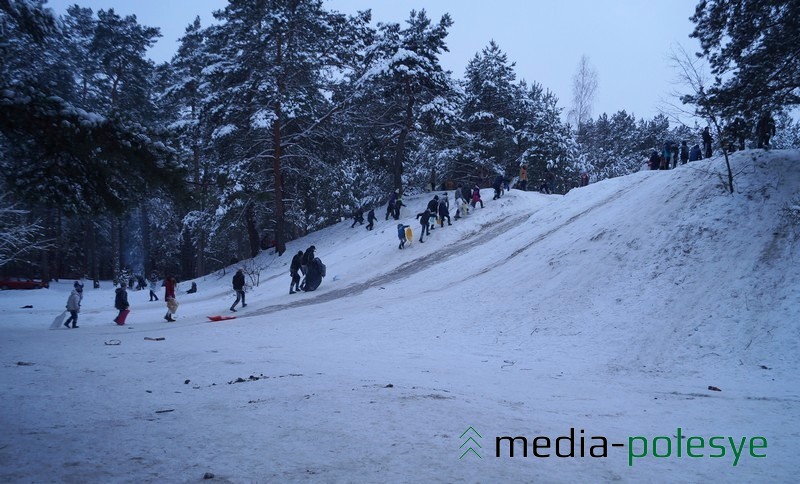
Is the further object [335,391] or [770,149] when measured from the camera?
[770,149]

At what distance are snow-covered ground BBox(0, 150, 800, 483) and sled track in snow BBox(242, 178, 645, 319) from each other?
0.18 metres

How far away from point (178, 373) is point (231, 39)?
25742mm

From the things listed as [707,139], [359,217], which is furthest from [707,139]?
[359,217]

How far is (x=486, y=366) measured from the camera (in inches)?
330

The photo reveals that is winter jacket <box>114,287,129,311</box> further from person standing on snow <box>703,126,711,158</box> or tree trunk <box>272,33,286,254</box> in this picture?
person standing on snow <box>703,126,711,158</box>

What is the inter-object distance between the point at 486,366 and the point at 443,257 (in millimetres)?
11292

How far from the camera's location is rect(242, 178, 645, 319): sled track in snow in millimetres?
16359

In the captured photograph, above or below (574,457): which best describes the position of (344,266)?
above

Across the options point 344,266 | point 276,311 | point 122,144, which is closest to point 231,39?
point 344,266

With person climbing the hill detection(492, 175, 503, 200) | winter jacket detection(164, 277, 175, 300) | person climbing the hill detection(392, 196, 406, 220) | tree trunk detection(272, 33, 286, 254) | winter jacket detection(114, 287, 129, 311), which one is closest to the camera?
winter jacket detection(114, 287, 129, 311)

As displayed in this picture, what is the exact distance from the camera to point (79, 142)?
18.0ft

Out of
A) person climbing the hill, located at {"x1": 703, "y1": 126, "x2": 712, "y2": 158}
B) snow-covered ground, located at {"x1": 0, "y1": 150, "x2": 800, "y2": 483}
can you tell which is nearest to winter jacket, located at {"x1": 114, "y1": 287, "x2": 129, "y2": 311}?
snow-covered ground, located at {"x1": 0, "y1": 150, "x2": 800, "y2": 483}

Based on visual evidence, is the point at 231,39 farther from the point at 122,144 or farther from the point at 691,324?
the point at 691,324

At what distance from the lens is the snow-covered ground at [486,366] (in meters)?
3.72
